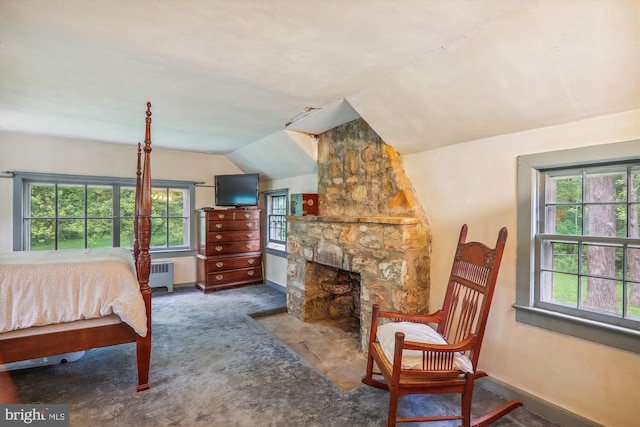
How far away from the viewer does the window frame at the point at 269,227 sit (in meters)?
5.40

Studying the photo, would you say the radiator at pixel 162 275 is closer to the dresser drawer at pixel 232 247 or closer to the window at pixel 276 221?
the dresser drawer at pixel 232 247

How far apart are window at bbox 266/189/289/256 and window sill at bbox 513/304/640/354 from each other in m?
3.76

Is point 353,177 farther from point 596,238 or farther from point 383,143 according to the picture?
point 596,238

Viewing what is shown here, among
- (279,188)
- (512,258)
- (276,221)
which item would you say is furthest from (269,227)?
(512,258)

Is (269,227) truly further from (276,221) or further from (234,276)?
(234,276)

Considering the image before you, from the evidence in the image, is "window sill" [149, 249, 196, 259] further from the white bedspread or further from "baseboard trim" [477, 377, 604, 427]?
"baseboard trim" [477, 377, 604, 427]

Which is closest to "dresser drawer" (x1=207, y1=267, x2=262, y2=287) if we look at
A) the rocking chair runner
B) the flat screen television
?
the flat screen television

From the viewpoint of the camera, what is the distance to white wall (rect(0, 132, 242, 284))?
4.30 metres

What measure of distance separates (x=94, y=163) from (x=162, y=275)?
2.03 m

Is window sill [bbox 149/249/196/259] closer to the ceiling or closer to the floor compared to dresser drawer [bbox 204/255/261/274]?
closer to the ceiling

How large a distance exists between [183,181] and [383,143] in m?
3.89

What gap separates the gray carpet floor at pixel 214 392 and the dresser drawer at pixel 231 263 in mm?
1875

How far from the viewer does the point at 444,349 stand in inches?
71.3

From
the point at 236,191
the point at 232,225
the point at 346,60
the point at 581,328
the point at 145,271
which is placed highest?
the point at 346,60
